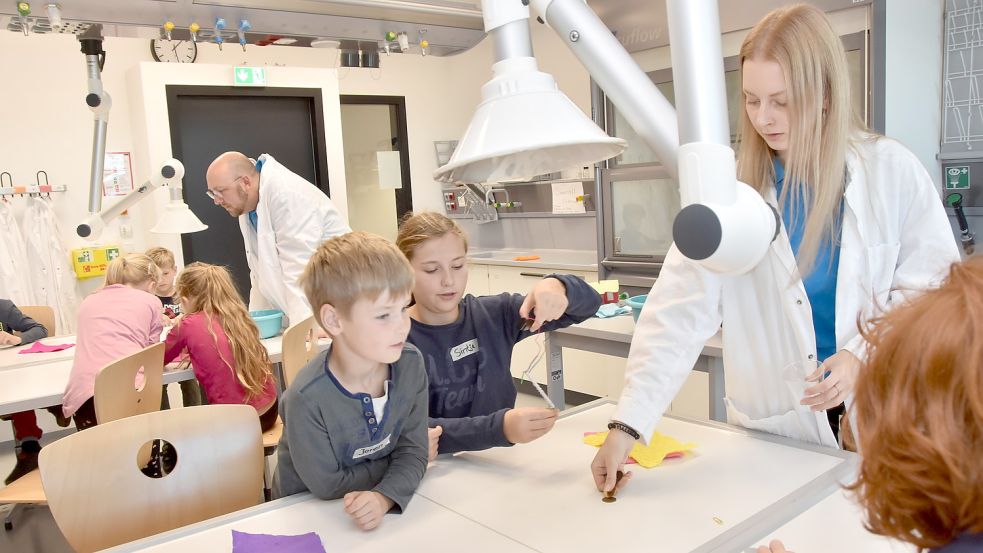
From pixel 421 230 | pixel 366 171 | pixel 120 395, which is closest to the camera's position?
pixel 421 230

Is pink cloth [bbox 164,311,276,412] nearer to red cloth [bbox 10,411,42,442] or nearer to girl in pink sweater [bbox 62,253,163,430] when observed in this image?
girl in pink sweater [bbox 62,253,163,430]

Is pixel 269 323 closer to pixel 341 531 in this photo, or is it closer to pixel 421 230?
pixel 421 230

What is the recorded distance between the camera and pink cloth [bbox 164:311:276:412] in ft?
8.82

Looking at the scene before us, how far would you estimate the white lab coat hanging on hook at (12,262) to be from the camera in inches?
172

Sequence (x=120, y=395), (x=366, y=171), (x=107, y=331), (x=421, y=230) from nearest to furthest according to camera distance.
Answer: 1. (x=421, y=230)
2. (x=120, y=395)
3. (x=107, y=331)
4. (x=366, y=171)

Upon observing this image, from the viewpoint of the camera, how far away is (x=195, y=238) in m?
5.00

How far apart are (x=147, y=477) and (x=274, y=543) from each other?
513 mm

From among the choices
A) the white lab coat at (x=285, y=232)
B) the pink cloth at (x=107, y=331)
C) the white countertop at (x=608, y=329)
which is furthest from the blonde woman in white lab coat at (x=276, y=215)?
the white countertop at (x=608, y=329)

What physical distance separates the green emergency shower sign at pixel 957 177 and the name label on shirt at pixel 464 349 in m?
2.38

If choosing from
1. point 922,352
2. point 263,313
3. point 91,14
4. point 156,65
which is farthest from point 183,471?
point 156,65

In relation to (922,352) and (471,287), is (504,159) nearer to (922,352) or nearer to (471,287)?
(922,352)

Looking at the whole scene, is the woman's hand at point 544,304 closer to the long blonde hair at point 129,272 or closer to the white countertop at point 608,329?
the white countertop at point 608,329

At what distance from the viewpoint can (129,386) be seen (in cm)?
241

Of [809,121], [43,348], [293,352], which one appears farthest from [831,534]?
[43,348]
